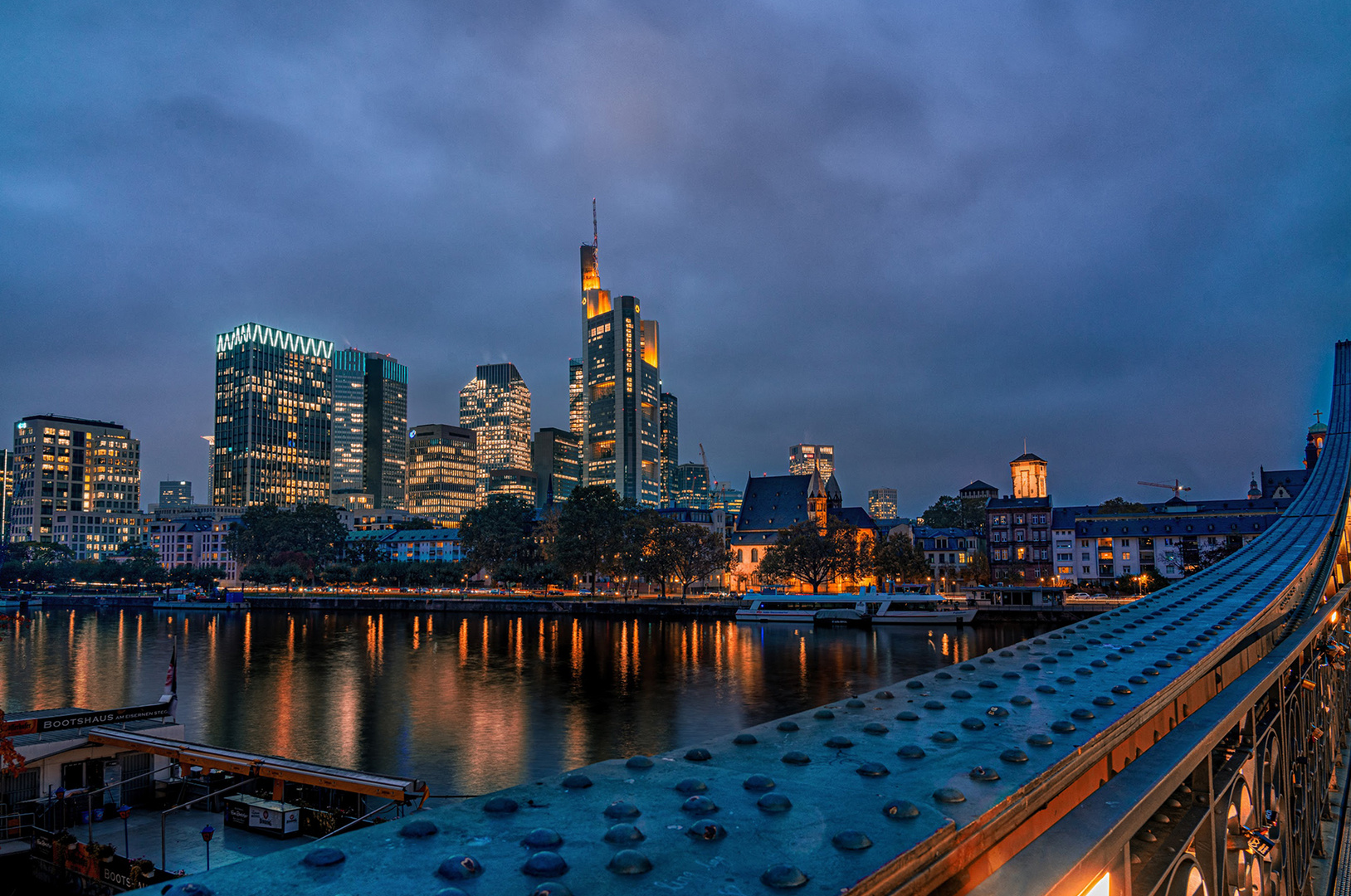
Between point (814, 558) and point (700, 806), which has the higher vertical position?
point (700, 806)

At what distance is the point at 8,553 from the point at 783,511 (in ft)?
599

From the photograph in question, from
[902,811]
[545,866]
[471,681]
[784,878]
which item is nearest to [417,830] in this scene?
[545,866]

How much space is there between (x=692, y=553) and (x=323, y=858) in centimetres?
11680

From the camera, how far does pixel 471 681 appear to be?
5550cm

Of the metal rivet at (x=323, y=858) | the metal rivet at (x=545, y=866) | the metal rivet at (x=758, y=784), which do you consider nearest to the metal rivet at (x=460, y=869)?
the metal rivet at (x=545, y=866)

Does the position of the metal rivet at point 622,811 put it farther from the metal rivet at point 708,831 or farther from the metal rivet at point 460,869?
the metal rivet at point 460,869

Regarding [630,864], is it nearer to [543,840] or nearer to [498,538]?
[543,840]

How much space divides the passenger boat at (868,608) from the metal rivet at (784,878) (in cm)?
9574

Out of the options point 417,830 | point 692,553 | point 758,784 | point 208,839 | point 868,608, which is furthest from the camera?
point 692,553

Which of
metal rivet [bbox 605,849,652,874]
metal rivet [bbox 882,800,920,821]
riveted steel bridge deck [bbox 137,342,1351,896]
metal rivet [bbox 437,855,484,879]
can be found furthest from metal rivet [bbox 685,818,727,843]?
metal rivet [bbox 437,855,484,879]

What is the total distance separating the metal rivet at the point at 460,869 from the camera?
11.2ft

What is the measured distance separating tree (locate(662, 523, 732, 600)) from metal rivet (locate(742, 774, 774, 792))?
115m

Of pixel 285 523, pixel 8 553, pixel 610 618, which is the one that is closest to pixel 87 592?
pixel 8 553

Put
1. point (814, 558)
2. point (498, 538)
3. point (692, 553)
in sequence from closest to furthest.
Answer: point (814, 558) < point (692, 553) < point (498, 538)
